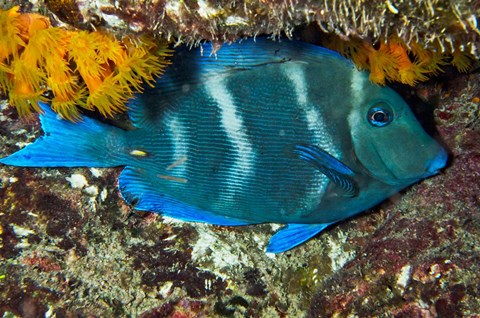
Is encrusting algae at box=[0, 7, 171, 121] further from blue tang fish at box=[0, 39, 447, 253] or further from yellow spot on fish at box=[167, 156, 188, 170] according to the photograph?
yellow spot on fish at box=[167, 156, 188, 170]

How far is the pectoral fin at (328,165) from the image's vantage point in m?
2.31

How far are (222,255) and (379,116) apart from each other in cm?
148

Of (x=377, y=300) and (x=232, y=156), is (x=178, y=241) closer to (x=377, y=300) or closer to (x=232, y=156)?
(x=232, y=156)

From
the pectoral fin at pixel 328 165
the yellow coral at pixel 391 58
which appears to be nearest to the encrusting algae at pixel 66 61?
the pectoral fin at pixel 328 165

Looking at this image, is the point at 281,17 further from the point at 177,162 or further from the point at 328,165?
the point at 177,162

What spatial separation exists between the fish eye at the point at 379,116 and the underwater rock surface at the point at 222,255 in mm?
826

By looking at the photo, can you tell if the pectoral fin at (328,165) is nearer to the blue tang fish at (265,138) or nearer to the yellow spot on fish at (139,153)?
the blue tang fish at (265,138)

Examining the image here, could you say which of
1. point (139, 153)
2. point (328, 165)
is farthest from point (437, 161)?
point (139, 153)

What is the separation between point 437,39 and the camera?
1.90 meters

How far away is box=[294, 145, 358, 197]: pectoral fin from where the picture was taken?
231cm

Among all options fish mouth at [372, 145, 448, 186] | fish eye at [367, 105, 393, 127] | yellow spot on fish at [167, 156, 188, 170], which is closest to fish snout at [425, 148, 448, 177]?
fish mouth at [372, 145, 448, 186]

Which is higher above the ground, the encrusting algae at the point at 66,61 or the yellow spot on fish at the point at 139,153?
the encrusting algae at the point at 66,61

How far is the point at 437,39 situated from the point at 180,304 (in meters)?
2.20

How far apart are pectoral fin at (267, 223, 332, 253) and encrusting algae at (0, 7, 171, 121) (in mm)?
1398
